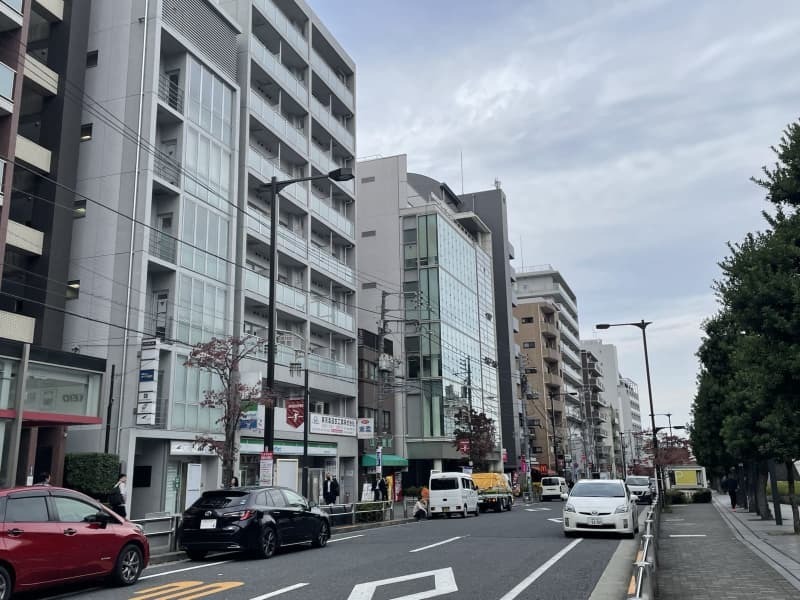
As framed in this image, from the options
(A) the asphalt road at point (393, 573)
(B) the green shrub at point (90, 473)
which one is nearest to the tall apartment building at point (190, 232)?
(B) the green shrub at point (90, 473)

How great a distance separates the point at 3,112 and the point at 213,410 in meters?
13.9

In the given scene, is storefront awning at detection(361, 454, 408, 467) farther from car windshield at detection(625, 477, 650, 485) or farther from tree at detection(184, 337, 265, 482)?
tree at detection(184, 337, 265, 482)

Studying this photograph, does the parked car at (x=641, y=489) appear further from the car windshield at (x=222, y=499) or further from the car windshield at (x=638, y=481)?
Answer: the car windshield at (x=222, y=499)

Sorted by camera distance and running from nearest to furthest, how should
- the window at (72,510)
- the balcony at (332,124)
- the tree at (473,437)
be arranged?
the window at (72,510), the balcony at (332,124), the tree at (473,437)

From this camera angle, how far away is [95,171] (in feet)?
96.3

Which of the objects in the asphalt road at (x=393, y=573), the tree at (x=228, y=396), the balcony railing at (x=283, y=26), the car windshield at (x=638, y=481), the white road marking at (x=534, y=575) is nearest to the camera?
the white road marking at (x=534, y=575)

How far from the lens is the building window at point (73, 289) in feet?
92.8

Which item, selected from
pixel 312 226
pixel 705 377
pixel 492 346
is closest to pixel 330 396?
pixel 312 226

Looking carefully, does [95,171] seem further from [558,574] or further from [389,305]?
[389,305]

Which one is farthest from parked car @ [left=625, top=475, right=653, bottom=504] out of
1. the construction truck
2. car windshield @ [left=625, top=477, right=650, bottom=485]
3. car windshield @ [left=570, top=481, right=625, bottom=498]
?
car windshield @ [left=570, top=481, right=625, bottom=498]

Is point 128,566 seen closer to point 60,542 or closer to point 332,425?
point 60,542

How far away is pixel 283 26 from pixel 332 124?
7.76 metres

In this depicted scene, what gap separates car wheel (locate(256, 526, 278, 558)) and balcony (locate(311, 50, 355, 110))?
36.8m

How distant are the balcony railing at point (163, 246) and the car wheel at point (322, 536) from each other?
16.0m
